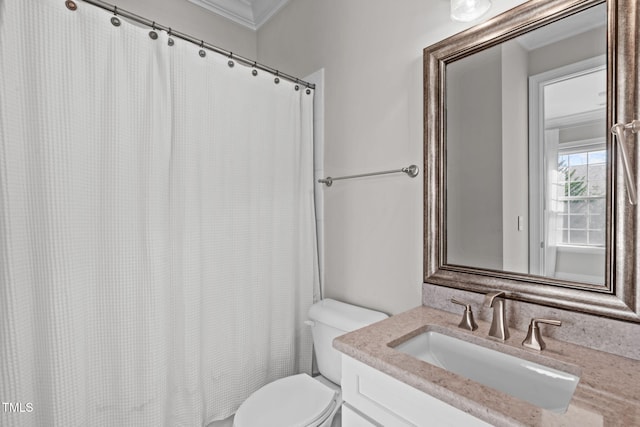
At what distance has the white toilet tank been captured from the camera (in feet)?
4.42

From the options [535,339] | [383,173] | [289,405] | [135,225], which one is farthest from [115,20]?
[535,339]

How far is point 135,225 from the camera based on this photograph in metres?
1.17

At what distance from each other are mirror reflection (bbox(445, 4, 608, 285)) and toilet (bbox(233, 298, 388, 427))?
561mm

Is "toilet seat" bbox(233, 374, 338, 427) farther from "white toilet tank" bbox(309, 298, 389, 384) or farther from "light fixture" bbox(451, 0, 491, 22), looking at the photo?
"light fixture" bbox(451, 0, 491, 22)

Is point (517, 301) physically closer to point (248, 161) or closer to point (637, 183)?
point (637, 183)

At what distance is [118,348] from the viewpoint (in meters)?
1.13

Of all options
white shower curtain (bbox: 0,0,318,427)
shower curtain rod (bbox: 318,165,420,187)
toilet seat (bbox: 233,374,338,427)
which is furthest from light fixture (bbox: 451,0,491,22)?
toilet seat (bbox: 233,374,338,427)


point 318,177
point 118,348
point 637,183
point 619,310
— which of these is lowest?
point 118,348

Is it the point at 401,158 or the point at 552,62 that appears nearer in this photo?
the point at 552,62

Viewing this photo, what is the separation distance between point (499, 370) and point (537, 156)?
0.67 meters

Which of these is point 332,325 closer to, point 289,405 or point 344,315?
point 344,315

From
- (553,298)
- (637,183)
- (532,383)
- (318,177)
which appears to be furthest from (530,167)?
(318,177)

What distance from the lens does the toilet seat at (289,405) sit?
110 centimetres

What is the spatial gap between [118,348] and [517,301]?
1.44 m
